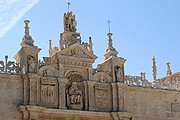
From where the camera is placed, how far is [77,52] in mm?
25359

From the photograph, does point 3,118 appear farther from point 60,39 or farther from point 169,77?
point 169,77

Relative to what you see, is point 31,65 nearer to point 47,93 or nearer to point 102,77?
point 47,93

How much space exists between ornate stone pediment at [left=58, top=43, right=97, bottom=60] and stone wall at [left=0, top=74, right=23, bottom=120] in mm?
2381

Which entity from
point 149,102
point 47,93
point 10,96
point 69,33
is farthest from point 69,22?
point 149,102

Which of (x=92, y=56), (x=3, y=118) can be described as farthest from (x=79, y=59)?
(x=3, y=118)

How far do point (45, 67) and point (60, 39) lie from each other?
1.62 meters

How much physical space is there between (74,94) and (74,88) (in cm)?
27

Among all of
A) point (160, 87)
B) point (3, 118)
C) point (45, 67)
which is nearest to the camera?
point (3, 118)

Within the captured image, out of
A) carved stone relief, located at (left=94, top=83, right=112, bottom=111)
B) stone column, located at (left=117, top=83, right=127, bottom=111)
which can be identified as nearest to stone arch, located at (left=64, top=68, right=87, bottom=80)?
carved stone relief, located at (left=94, top=83, right=112, bottom=111)

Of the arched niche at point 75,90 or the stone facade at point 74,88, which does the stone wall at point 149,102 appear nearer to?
the stone facade at point 74,88

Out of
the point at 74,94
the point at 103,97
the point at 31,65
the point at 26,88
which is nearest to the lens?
the point at 26,88

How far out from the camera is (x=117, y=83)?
84.9ft

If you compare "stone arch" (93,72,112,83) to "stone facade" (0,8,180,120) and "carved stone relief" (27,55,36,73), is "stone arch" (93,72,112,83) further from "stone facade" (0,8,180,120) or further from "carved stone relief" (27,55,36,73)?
"carved stone relief" (27,55,36,73)

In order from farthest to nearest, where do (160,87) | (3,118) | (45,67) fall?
1. (160,87)
2. (45,67)
3. (3,118)
